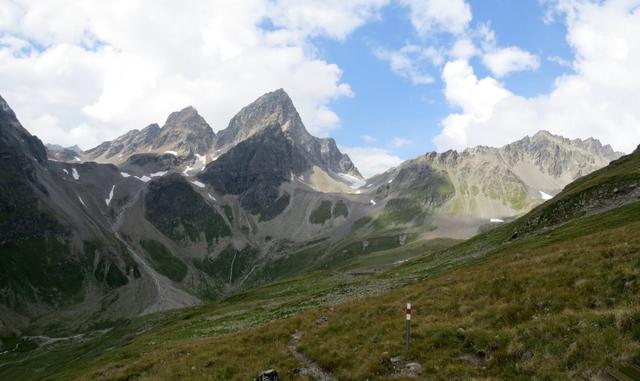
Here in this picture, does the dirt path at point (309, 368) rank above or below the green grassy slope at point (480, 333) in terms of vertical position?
below

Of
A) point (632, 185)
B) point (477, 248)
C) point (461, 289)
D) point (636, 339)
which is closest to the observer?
point (636, 339)

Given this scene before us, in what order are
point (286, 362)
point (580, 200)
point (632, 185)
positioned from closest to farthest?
point (286, 362) → point (632, 185) → point (580, 200)

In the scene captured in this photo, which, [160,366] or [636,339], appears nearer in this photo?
[636,339]

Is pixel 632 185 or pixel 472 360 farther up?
pixel 632 185

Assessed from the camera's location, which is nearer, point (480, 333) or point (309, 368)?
point (480, 333)

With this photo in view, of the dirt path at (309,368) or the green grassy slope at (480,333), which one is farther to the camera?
the dirt path at (309,368)

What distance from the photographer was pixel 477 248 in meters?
84.2

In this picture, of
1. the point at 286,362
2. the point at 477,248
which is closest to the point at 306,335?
the point at 286,362

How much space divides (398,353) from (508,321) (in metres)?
5.47

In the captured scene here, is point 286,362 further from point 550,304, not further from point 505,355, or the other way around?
point 550,304

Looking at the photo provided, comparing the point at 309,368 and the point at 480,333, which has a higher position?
the point at 480,333

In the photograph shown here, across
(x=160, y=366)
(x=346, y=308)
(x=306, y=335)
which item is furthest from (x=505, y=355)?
(x=160, y=366)

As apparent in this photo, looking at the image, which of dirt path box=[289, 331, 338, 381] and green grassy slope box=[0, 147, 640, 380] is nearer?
green grassy slope box=[0, 147, 640, 380]

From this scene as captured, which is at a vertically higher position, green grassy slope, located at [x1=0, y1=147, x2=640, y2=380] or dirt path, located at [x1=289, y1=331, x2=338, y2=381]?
green grassy slope, located at [x1=0, y1=147, x2=640, y2=380]
